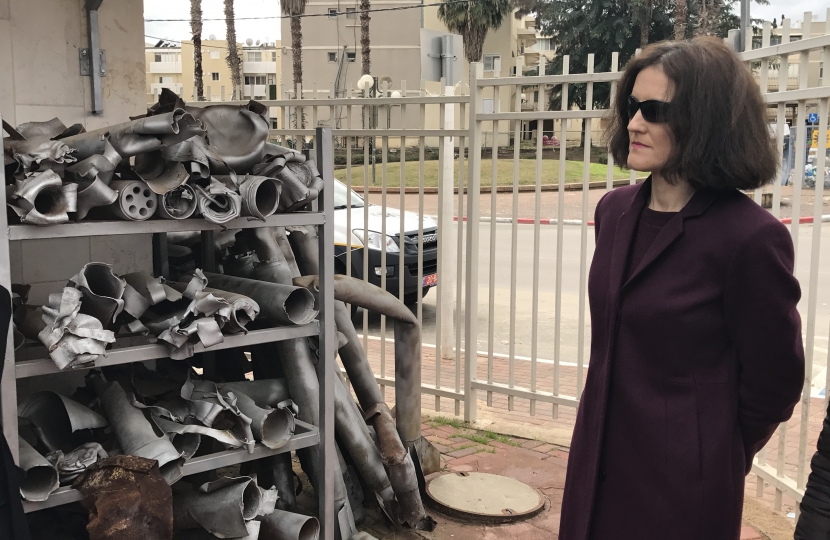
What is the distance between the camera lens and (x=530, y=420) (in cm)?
556

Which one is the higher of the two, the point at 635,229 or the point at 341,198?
the point at 635,229

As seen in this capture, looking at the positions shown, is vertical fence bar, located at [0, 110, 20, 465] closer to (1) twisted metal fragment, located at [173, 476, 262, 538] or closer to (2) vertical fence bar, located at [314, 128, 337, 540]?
(1) twisted metal fragment, located at [173, 476, 262, 538]

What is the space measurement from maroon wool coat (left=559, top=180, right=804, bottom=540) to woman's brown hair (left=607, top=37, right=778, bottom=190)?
82mm

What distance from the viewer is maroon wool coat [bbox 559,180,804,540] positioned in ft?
6.50

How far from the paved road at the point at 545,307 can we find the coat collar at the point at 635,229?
3.99 m

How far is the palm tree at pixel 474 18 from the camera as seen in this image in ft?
122

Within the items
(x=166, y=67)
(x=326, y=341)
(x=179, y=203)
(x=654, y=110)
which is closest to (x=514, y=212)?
(x=326, y=341)

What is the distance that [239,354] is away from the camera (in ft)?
12.9

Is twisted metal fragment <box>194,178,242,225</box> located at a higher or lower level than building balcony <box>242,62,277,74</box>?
lower

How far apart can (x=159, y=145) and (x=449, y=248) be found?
367cm

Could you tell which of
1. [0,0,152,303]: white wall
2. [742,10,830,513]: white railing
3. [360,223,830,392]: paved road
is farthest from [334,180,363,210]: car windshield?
[742,10,830,513]: white railing

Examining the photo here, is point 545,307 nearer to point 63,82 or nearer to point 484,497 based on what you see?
point 484,497

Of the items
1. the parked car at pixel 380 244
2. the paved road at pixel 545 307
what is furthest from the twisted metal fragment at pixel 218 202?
the parked car at pixel 380 244

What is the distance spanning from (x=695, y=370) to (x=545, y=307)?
773 centimetres
